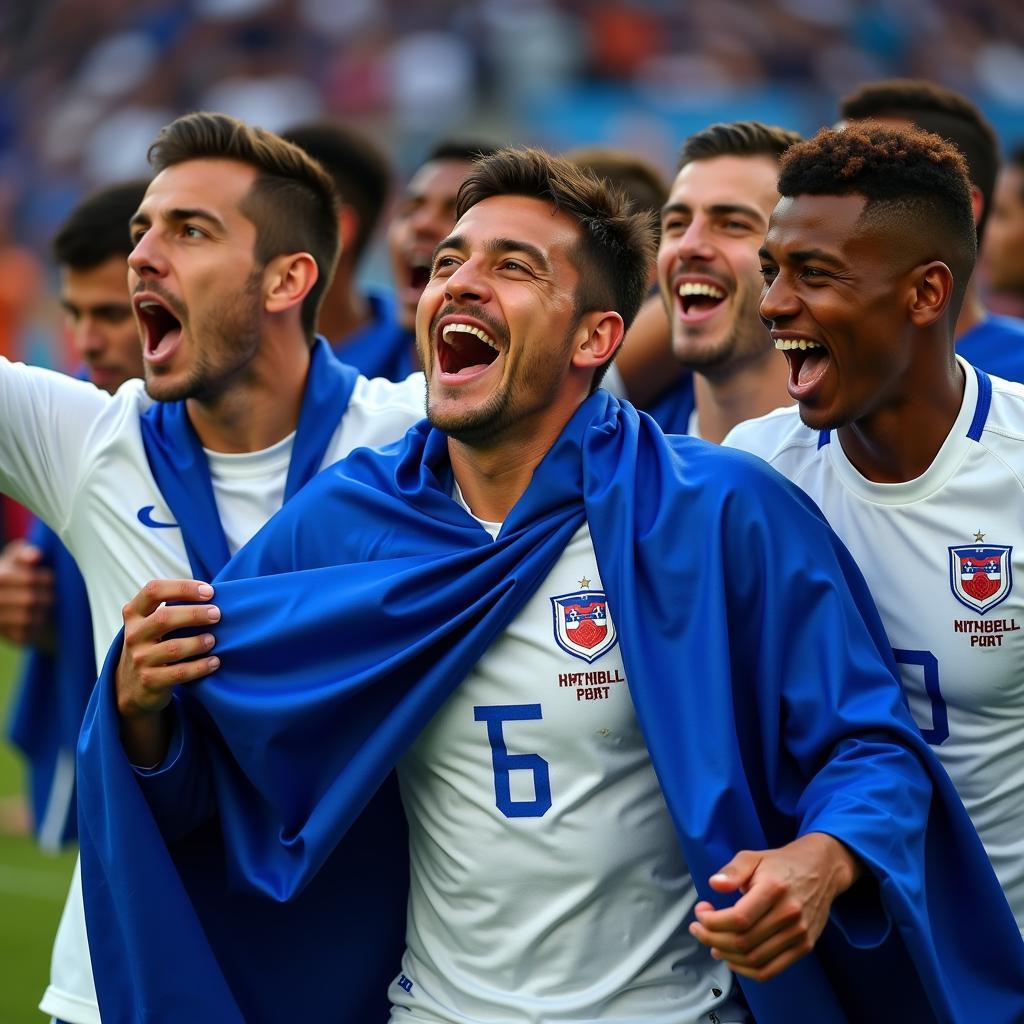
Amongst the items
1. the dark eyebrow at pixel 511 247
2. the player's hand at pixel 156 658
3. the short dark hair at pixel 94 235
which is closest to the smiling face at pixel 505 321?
the dark eyebrow at pixel 511 247

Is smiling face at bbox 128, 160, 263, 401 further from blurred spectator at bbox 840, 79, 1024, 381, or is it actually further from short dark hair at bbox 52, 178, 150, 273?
blurred spectator at bbox 840, 79, 1024, 381

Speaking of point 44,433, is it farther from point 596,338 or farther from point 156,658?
point 596,338

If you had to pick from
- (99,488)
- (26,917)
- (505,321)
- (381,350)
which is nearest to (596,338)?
(505,321)

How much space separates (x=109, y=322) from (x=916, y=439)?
9.37ft

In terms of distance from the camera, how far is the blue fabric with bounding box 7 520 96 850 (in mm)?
4758

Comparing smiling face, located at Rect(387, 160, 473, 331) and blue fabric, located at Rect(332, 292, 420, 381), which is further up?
smiling face, located at Rect(387, 160, 473, 331)

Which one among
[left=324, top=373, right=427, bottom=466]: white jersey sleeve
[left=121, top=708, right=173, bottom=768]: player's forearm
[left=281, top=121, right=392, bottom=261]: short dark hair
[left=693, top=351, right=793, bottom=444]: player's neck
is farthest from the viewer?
[left=281, top=121, right=392, bottom=261]: short dark hair

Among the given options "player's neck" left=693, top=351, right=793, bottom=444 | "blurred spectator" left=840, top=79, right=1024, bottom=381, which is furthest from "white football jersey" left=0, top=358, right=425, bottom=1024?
"blurred spectator" left=840, top=79, right=1024, bottom=381

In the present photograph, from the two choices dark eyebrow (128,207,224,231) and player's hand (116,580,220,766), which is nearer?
player's hand (116,580,220,766)

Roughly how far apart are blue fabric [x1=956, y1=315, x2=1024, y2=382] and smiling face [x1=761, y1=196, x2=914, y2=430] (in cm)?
118

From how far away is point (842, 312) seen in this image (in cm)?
325

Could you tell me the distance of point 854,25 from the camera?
733 inches

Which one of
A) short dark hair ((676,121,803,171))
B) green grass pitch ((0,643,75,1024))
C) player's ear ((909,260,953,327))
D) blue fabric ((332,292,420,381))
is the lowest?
green grass pitch ((0,643,75,1024))

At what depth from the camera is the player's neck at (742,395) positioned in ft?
14.9
